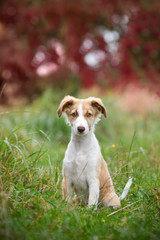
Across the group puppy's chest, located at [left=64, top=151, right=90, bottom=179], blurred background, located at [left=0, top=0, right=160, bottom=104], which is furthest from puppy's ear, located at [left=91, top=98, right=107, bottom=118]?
blurred background, located at [left=0, top=0, right=160, bottom=104]

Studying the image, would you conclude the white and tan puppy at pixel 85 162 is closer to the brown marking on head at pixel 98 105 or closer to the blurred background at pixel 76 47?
the brown marking on head at pixel 98 105

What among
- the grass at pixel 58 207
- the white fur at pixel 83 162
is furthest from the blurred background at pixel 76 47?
the white fur at pixel 83 162

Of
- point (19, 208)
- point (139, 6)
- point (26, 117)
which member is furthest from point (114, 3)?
point (19, 208)

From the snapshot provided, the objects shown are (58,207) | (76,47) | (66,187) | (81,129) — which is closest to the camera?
(58,207)

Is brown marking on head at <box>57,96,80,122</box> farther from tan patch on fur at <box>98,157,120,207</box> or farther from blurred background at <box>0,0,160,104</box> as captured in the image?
blurred background at <box>0,0,160,104</box>

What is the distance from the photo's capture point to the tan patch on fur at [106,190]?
10.6ft

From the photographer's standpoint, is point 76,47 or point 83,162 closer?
point 83,162

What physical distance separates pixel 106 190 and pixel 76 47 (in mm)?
7755

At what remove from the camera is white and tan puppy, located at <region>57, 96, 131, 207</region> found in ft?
10.2

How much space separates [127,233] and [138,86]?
31.0ft

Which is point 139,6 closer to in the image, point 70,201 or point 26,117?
point 26,117

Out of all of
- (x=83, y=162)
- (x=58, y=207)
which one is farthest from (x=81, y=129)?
(x=58, y=207)

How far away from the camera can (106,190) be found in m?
3.30

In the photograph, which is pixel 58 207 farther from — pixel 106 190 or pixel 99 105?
pixel 99 105
